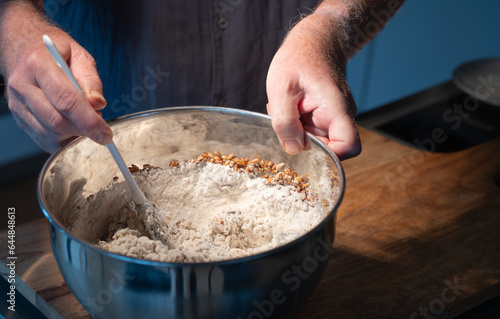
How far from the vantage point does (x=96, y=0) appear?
1124 millimetres

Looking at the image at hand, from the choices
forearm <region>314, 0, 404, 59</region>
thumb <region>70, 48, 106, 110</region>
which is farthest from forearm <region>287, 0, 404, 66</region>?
thumb <region>70, 48, 106, 110</region>

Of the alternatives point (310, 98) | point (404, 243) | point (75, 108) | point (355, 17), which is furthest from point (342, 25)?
point (75, 108)

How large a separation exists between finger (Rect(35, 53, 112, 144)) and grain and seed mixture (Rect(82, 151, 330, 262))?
13 centimetres

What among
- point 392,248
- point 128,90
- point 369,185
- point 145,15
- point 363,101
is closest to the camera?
point 392,248

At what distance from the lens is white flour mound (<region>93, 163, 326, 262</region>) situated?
67 cm

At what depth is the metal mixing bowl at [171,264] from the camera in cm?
51

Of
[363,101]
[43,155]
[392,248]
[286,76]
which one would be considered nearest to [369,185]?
[392,248]

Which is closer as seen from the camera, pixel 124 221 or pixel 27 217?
pixel 124 221

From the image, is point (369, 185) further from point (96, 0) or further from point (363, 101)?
point (363, 101)

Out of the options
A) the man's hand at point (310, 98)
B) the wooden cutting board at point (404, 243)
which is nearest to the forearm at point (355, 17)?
the man's hand at point (310, 98)

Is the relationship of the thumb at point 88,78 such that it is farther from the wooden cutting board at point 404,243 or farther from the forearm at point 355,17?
the forearm at point 355,17

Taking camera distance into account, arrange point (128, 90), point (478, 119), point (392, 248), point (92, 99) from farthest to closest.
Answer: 1. point (478, 119)
2. point (128, 90)
3. point (392, 248)
4. point (92, 99)

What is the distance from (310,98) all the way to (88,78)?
0.33 meters

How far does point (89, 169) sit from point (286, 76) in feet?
1.09
